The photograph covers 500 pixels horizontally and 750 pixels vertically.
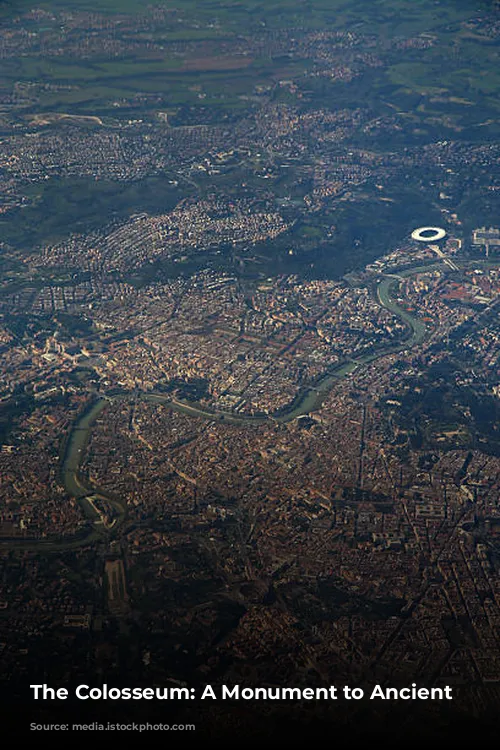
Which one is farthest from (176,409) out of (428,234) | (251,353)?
(428,234)

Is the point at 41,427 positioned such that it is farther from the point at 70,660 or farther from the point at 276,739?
the point at 276,739

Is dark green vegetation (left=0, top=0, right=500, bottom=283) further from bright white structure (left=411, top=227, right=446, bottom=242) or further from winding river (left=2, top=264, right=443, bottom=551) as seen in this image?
winding river (left=2, top=264, right=443, bottom=551)

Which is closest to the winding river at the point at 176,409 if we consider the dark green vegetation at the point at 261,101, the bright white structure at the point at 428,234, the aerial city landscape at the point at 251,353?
the aerial city landscape at the point at 251,353

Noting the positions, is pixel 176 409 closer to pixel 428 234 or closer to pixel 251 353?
pixel 251 353

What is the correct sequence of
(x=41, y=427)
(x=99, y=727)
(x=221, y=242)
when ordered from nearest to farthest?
(x=99, y=727) < (x=41, y=427) < (x=221, y=242)

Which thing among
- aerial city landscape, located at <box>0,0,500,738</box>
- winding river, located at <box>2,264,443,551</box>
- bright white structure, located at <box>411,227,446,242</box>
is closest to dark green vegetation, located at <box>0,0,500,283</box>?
aerial city landscape, located at <box>0,0,500,738</box>

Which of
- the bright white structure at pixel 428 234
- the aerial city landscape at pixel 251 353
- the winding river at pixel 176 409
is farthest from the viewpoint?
the bright white structure at pixel 428 234

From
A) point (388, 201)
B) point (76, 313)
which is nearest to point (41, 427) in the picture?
point (76, 313)

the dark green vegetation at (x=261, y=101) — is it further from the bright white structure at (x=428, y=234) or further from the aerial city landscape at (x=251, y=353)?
the bright white structure at (x=428, y=234)
